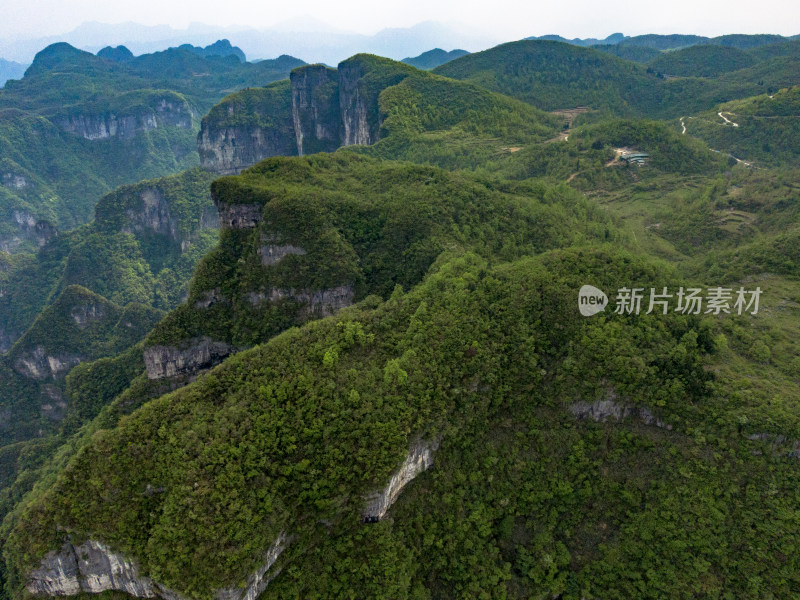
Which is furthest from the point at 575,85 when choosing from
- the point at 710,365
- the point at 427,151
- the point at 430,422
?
the point at 430,422

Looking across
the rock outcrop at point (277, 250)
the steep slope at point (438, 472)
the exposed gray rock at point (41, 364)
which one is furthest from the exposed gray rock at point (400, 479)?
the exposed gray rock at point (41, 364)

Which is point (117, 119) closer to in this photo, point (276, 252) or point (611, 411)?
point (276, 252)

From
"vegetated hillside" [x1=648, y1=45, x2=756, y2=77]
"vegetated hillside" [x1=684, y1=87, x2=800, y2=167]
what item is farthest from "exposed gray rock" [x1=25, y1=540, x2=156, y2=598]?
"vegetated hillside" [x1=648, y1=45, x2=756, y2=77]

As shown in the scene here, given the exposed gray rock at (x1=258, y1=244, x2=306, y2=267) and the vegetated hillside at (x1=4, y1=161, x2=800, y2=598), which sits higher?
the exposed gray rock at (x1=258, y1=244, x2=306, y2=267)

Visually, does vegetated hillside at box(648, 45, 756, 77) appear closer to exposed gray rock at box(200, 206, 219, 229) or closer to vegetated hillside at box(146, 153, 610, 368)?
vegetated hillside at box(146, 153, 610, 368)

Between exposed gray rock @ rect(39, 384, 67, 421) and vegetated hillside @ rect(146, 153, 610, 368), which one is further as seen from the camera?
exposed gray rock @ rect(39, 384, 67, 421)

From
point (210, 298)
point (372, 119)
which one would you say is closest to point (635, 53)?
point (372, 119)
